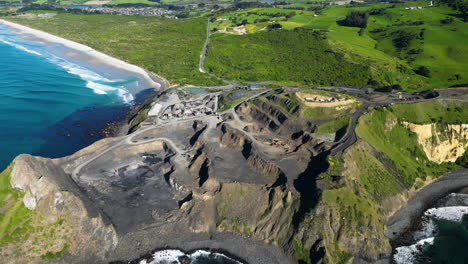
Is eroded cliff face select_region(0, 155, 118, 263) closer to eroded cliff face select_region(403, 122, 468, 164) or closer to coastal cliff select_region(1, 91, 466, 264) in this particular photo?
coastal cliff select_region(1, 91, 466, 264)

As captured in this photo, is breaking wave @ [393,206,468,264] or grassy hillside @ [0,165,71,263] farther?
breaking wave @ [393,206,468,264]

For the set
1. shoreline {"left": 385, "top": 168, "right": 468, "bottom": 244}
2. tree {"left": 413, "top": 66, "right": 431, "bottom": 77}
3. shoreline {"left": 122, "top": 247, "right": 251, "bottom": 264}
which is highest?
tree {"left": 413, "top": 66, "right": 431, "bottom": 77}

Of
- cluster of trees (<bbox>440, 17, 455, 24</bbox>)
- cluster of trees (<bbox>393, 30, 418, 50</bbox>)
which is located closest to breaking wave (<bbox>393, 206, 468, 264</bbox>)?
cluster of trees (<bbox>393, 30, 418, 50</bbox>)

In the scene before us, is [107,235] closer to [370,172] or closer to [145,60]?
[370,172]

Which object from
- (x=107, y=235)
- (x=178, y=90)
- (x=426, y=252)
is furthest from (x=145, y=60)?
(x=426, y=252)

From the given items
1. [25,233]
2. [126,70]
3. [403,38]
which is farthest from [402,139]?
[126,70]

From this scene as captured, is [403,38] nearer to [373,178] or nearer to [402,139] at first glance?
[402,139]

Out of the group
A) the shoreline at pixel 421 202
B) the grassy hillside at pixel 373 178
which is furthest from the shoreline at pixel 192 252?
the shoreline at pixel 421 202
